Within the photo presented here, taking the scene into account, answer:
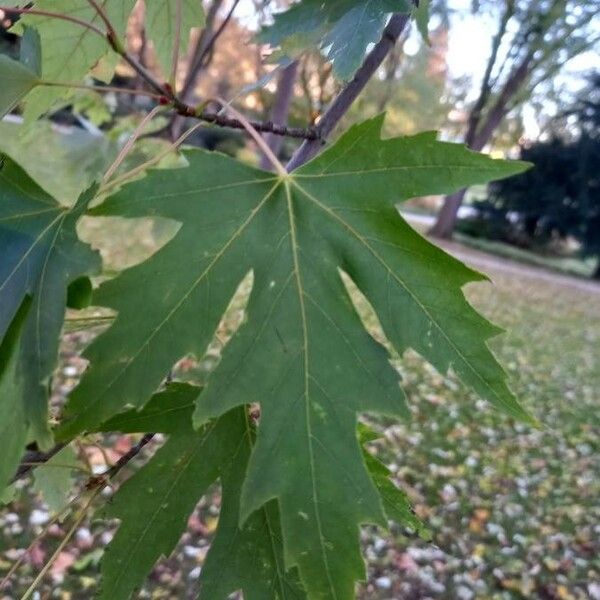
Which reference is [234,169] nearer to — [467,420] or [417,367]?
[467,420]

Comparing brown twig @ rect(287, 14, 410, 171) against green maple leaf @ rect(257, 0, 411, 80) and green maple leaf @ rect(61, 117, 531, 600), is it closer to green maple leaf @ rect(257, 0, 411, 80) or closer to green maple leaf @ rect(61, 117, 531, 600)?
green maple leaf @ rect(257, 0, 411, 80)

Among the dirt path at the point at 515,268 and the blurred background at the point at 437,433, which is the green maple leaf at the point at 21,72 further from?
the dirt path at the point at 515,268

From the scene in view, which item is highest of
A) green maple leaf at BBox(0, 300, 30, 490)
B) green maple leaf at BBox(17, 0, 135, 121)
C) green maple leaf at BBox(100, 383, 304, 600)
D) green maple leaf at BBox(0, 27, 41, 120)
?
green maple leaf at BBox(17, 0, 135, 121)

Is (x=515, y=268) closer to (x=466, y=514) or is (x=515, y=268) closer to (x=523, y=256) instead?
(x=523, y=256)

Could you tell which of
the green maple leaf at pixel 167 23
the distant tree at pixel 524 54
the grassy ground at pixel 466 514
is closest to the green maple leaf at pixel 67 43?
the green maple leaf at pixel 167 23

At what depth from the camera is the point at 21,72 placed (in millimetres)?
836

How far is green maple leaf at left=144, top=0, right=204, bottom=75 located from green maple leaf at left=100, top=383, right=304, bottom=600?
24.6 inches

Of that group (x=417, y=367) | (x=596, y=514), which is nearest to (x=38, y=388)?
(x=596, y=514)

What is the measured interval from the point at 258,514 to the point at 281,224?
0.38 meters

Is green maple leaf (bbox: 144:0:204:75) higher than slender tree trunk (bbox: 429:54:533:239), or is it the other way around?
slender tree trunk (bbox: 429:54:533:239)

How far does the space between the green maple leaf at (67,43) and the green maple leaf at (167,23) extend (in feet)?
0.14

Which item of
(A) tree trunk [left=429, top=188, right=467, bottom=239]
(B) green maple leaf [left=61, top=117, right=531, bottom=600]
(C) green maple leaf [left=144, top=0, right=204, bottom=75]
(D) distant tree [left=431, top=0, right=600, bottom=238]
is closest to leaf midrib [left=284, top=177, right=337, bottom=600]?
(B) green maple leaf [left=61, top=117, right=531, bottom=600]

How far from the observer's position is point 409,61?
15.4 metres

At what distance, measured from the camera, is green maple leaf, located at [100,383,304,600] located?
90 centimetres
